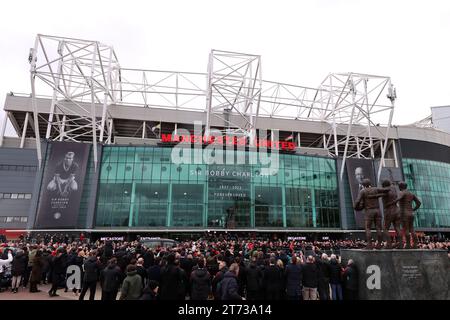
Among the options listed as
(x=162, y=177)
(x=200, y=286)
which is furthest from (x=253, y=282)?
(x=162, y=177)

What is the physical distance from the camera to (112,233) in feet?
117

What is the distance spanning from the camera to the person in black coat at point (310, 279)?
9.47m

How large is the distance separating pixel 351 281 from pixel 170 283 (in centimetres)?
605

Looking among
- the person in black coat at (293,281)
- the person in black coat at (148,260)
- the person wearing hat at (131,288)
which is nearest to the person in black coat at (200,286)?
the person wearing hat at (131,288)

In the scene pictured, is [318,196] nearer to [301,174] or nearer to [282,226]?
[301,174]

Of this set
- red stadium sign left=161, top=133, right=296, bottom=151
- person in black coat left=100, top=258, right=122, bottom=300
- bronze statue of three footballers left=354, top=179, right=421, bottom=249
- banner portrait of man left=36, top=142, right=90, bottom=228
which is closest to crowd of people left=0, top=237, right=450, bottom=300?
person in black coat left=100, top=258, right=122, bottom=300

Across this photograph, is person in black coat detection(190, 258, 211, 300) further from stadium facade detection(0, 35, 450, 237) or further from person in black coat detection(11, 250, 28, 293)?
stadium facade detection(0, 35, 450, 237)

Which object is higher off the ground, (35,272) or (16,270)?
(16,270)

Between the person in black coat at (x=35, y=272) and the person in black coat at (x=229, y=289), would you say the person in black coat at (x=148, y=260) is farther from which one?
the person in black coat at (x=229, y=289)

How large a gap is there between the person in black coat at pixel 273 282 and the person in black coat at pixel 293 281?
0.39 m

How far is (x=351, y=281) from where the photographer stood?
30.8 feet

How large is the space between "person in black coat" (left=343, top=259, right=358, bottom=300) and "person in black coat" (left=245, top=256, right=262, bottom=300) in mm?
3064

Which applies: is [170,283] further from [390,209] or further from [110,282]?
[390,209]
